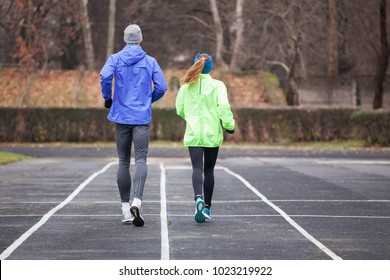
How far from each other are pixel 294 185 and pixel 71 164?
7880 mm

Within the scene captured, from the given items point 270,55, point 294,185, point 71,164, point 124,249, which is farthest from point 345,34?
point 124,249

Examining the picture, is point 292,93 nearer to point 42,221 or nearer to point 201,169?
point 201,169

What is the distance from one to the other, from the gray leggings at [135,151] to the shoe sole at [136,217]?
177 mm

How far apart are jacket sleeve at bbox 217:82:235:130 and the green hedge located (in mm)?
26659

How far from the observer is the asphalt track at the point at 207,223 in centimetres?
987

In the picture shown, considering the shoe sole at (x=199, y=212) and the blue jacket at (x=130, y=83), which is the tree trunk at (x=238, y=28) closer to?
the blue jacket at (x=130, y=83)

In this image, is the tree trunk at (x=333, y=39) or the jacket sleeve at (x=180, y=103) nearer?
the jacket sleeve at (x=180, y=103)

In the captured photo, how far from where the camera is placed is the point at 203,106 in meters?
12.3

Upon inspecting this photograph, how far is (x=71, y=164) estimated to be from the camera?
2442 centimetres

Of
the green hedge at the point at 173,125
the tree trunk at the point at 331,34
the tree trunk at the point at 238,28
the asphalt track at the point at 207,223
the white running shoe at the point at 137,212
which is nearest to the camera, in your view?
the asphalt track at the point at 207,223

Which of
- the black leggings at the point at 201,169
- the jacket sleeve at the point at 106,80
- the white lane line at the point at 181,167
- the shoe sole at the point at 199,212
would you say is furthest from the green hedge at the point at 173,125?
the jacket sleeve at the point at 106,80

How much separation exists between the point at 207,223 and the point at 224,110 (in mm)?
1334

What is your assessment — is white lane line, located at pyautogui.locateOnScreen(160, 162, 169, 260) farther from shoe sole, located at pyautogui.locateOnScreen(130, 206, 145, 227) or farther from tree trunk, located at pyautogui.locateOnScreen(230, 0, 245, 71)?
tree trunk, located at pyautogui.locateOnScreen(230, 0, 245, 71)

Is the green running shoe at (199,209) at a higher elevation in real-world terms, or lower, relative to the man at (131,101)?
lower
